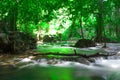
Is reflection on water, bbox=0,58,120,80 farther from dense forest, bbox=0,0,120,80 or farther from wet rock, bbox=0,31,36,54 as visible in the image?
wet rock, bbox=0,31,36,54

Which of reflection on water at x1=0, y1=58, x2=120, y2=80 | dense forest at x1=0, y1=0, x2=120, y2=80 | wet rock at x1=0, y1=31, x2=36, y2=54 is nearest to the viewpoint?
reflection on water at x1=0, y1=58, x2=120, y2=80

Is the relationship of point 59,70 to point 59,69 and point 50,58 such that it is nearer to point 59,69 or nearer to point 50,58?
point 59,69

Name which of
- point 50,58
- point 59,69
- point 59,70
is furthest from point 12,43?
point 59,70

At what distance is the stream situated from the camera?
9.12 m

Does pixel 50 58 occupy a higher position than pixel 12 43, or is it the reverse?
pixel 12 43

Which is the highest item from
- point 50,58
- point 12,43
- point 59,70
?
point 12,43

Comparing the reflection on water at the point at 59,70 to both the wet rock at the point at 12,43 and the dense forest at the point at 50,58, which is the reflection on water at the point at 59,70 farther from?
the wet rock at the point at 12,43

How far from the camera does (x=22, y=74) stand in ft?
31.2

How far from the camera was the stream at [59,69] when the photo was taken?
29.9 ft

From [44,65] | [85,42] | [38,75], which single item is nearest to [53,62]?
[44,65]

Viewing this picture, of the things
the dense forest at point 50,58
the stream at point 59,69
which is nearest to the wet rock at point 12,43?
the dense forest at point 50,58

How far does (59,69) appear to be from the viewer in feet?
34.4

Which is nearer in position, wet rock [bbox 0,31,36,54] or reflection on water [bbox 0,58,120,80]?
reflection on water [bbox 0,58,120,80]

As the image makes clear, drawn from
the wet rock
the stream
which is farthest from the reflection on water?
the wet rock
